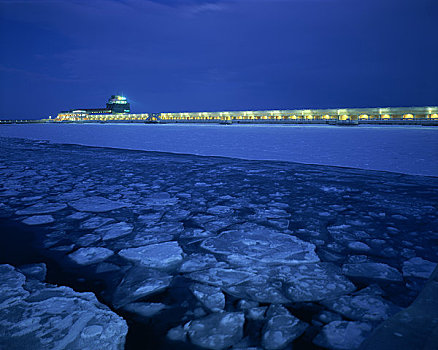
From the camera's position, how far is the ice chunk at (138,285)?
1.47 metres

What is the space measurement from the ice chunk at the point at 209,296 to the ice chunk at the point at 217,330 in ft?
0.22

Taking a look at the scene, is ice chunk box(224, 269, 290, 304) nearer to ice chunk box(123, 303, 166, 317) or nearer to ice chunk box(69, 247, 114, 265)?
ice chunk box(123, 303, 166, 317)

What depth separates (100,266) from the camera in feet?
5.97

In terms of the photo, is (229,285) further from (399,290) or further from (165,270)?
(399,290)

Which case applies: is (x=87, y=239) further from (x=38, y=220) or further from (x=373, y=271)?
(x=373, y=271)

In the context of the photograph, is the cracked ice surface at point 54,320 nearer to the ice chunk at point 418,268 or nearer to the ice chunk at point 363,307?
the ice chunk at point 363,307

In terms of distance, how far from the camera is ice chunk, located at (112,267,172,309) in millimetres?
1474

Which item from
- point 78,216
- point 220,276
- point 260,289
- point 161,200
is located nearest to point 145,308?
point 220,276

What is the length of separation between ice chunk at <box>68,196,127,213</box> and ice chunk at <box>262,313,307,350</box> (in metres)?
2.24

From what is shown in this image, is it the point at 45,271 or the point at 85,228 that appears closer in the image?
the point at 45,271

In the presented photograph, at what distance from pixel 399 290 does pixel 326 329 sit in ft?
1.87

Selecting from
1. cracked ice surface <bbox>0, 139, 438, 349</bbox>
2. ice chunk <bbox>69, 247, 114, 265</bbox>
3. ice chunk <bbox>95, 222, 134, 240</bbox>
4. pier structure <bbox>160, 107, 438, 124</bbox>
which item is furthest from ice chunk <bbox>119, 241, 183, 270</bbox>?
Answer: pier structure <bbox>160, 107, 438, 124</bbox>

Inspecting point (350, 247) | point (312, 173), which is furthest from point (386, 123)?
point (350, 247)

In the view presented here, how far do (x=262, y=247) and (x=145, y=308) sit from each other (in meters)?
0.96
